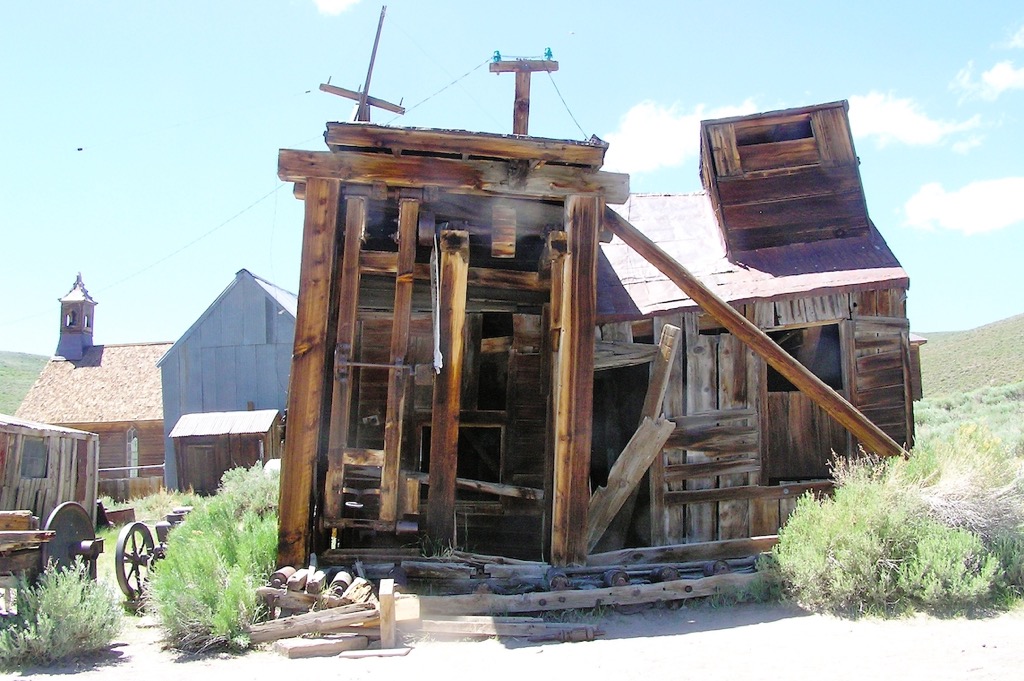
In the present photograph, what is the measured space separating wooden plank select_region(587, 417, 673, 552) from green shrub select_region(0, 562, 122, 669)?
14.9 ft

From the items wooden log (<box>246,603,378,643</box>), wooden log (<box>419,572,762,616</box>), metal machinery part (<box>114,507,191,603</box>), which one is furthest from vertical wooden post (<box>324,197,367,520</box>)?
metal machinery part (<box>114,507,191,603</box>)

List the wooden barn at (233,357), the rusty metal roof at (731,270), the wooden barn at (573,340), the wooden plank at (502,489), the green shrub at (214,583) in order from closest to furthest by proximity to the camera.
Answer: the green shrub at (214,583) < the wooden barn at (573,340) < the wooden plank at (502,489) < the rusty metal roof at (731,270) < the wooden barn at (233,357)

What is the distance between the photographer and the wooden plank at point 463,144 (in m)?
7.78

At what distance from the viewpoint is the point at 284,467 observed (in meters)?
7.61

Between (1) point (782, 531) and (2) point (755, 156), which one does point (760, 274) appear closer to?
(2) point (755, 156)

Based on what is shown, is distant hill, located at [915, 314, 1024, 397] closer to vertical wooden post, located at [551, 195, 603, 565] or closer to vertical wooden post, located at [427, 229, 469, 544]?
vertical wooden post, located at [551, 195, 603, 565]

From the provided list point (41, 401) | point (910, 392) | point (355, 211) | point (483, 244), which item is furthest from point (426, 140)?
point (41, 401)

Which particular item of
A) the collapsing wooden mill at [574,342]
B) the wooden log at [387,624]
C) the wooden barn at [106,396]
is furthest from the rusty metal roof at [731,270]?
the wooden barn at [106,396]

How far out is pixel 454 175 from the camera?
26.8 ft

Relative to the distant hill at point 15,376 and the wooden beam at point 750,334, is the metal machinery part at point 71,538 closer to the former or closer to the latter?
the wooden beam at point 750,334

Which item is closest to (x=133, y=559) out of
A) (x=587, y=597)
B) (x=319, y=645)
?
(x=319, y=645)

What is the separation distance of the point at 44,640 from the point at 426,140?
17.0ft

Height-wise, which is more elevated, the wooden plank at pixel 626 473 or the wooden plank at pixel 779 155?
the wooden plank at pixel 779 155

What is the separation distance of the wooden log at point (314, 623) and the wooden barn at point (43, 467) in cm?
893
